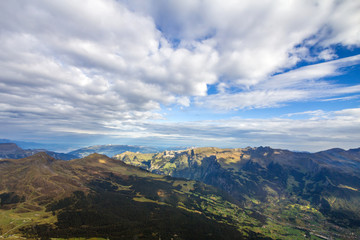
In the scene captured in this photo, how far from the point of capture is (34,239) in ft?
656

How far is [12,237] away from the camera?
19950cm

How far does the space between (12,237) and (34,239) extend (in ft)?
81.8
